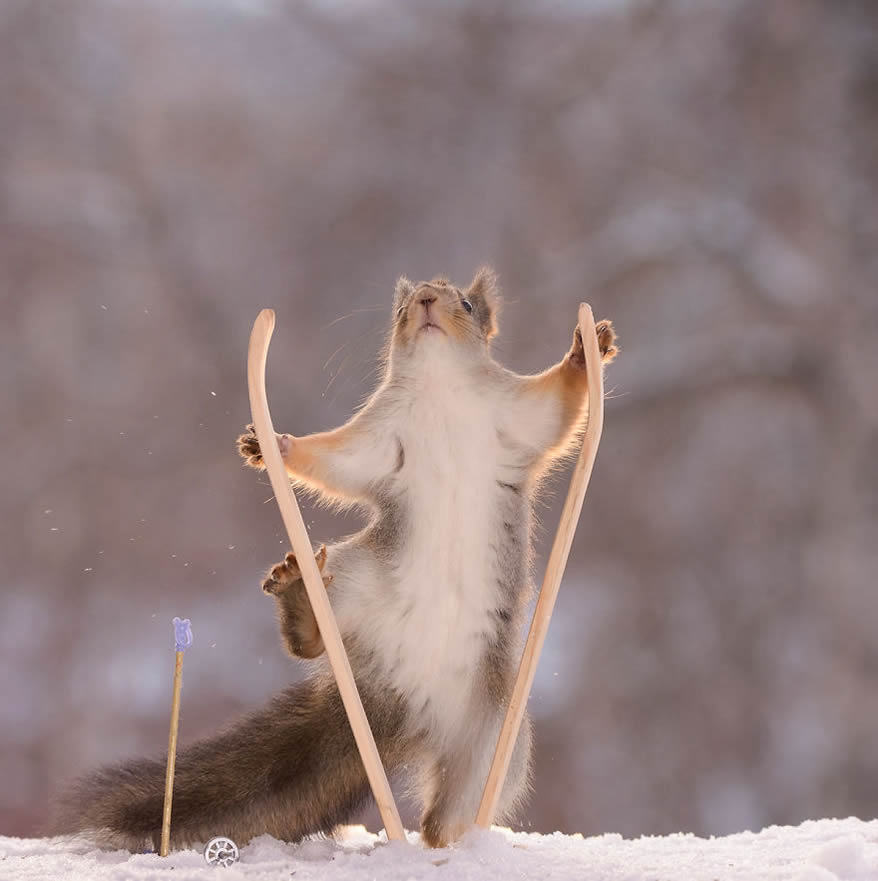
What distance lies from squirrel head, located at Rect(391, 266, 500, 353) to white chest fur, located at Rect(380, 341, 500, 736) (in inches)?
3.7

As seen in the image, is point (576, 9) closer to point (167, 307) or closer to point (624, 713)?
point (167, 307)

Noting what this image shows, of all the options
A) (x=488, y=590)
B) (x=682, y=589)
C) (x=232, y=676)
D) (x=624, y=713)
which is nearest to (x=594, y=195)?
(x=682, y=589)

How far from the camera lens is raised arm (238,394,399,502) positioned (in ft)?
4.32

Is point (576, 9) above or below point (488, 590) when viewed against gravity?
above

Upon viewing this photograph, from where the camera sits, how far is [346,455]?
1.33 metres

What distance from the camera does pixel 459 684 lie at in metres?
1.28

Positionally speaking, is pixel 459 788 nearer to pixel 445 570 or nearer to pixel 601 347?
pixel 445 570

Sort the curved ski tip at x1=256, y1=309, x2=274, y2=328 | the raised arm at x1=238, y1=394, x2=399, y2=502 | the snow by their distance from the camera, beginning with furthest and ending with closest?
the raised arm at x1=238, y1=394, x2=399, y2=502, the curved ski tip at x1=256, y1=309, x2=274, y2=328, the snow

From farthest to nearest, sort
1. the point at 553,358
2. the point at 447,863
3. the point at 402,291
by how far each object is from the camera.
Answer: the point at 553,358 < the point at 402,291 < the point at 447,863

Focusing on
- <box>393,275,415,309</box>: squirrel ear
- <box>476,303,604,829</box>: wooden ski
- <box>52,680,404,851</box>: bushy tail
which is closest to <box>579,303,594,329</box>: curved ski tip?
<box>476,303,604,829</box>: wooden ski

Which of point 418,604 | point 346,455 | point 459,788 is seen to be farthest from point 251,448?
point 459,788

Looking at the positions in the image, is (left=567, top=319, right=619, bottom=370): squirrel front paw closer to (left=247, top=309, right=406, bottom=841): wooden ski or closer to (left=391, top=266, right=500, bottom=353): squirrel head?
(left=391, top=266, right=500, bottom=353): squirrel head

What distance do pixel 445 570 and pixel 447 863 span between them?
33 centimetres

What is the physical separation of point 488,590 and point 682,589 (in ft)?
5.23
